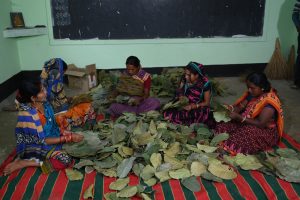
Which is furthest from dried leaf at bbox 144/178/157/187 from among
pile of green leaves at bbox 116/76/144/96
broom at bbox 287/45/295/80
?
broom at bbox 287/45/295/80

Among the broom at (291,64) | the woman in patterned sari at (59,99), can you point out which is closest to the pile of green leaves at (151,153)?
the woman in patterned sari at (59,99)

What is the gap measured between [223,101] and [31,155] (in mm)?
2991

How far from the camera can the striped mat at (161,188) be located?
2227 mm

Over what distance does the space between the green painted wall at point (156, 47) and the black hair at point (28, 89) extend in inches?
124

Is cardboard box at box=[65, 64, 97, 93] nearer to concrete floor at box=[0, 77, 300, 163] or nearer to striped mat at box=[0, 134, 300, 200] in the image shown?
concrete floor at box=[0, 77, 300, 163]

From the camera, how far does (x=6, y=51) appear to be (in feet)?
16.0

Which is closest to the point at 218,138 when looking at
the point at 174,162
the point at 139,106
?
the point at 174,162

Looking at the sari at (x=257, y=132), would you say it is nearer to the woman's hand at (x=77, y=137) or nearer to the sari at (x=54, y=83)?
the woman's hand at (x=77, y=137)

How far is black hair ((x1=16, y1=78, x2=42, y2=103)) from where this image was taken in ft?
7.73

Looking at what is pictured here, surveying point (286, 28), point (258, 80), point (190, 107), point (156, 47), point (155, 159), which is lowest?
point (155, 159)

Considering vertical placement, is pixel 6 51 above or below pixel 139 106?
above

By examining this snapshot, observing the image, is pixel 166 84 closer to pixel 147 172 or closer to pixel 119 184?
pixel 147 172

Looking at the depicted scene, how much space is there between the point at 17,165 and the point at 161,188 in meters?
1.22

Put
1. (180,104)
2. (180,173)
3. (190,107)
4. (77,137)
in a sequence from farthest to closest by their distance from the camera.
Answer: (180,104)
(190,107)
(77,137)
(180,173)
